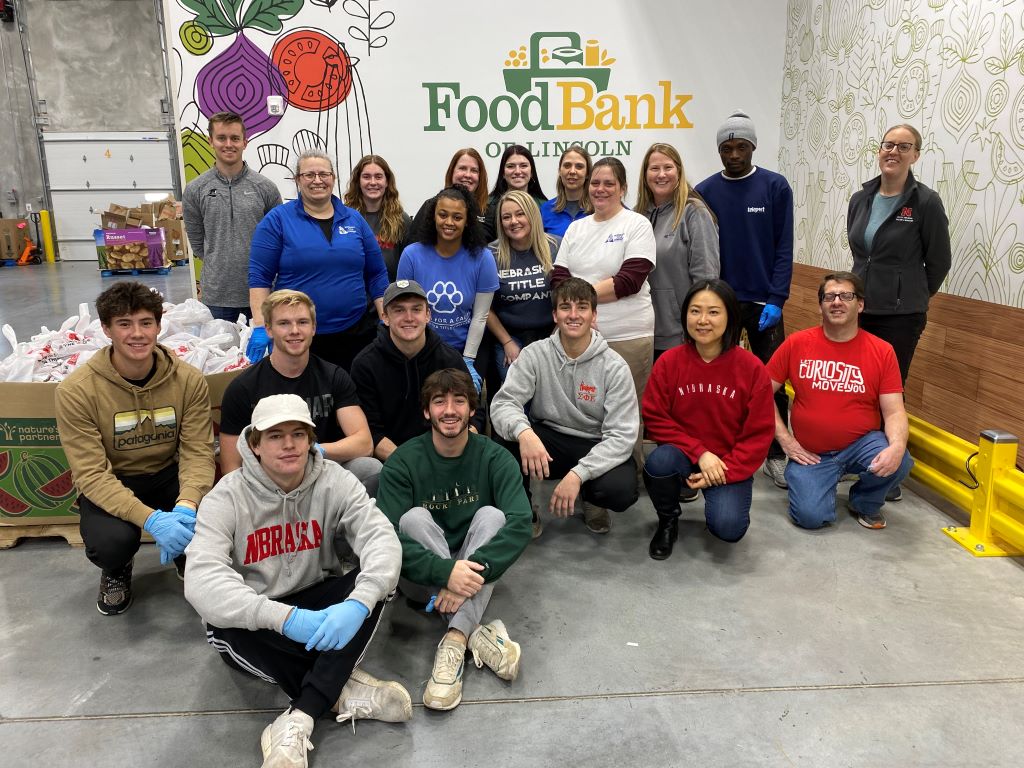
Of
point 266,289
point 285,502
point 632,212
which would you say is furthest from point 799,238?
point 285,502

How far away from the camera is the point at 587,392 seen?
3.01 m

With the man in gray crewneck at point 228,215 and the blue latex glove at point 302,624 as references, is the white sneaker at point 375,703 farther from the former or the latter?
the man in gray crewneck at point 228,215

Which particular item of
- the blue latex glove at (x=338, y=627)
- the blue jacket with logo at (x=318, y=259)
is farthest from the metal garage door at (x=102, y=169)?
the blue latex glove at (x=338, y=627)

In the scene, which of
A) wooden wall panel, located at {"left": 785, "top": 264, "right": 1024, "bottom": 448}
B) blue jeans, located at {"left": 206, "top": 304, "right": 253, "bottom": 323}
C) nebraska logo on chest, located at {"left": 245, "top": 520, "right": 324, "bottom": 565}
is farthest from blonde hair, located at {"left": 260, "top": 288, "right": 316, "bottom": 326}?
wooden wall panel, located at {"left": 785, "top": 264, "right": 1024, "bottom": 448}

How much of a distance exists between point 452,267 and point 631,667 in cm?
187

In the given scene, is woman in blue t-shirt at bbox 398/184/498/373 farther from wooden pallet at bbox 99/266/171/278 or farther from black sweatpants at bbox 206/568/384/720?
wooden pallet at bbox 99/266/171/278

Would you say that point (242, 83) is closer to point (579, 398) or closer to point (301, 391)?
point (301, 391)

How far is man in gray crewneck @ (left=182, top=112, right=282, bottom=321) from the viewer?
149 inches

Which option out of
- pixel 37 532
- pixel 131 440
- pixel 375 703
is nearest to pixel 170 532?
pixel 131 440

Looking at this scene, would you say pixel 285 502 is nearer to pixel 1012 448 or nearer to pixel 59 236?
pixel 1012 448

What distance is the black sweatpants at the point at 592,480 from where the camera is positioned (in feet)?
9.59

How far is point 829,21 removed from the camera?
5.00 metres

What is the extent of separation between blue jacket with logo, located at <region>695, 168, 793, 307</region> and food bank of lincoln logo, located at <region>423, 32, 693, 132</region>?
2058 millimetres

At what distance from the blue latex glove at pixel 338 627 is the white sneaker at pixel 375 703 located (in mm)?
211
